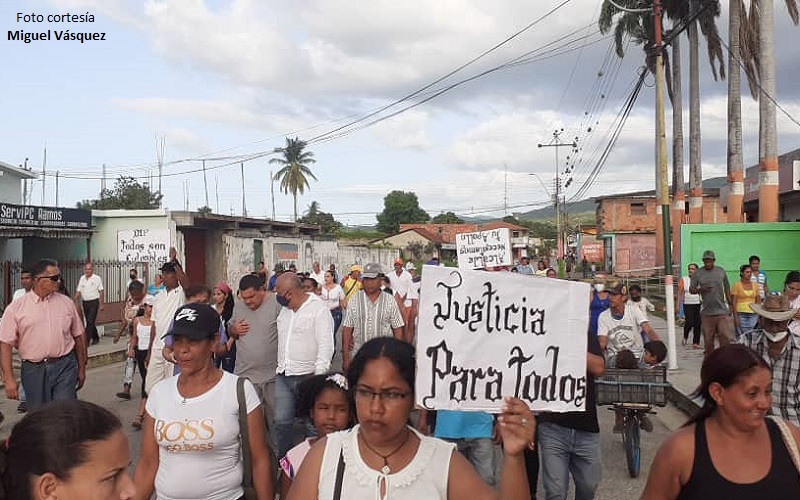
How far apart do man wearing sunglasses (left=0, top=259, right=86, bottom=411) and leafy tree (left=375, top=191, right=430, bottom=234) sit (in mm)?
92691

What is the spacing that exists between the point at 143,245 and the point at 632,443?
14.2 m

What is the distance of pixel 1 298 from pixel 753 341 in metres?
17.8

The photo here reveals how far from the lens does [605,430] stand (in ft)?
29.8

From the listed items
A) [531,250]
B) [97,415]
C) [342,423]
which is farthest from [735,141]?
[531,250]

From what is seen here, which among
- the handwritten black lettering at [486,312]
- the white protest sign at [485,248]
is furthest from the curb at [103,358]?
the handwritten black lettering at [486,312]

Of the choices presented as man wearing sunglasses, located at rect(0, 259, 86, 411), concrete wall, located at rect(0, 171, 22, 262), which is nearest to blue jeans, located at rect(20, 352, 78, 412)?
man wearing sunglasses, located at rect(0, 259, 86, 411)

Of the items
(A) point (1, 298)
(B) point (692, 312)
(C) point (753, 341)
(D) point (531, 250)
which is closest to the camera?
(C) point (753, 341)

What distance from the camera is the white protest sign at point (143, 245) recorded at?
59.9 ft

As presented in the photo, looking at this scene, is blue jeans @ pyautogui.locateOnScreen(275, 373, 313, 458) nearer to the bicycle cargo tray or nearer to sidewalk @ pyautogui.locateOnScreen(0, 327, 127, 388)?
the bicycle cargo tray

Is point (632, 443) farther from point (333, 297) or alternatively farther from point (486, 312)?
point (333, 297)

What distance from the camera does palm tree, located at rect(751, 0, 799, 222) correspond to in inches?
842

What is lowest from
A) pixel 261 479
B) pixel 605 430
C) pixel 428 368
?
pixel 605 430

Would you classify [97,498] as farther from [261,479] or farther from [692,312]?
[692,312]

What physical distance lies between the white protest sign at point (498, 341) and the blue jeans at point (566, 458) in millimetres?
1857
